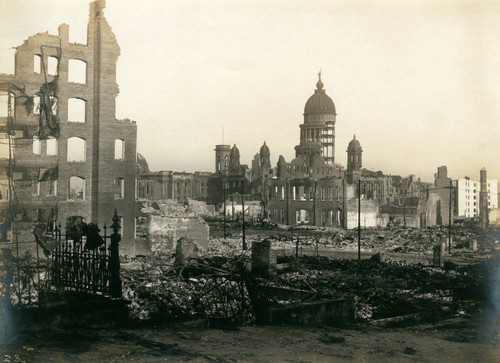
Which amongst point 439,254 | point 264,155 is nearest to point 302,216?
point 264,155

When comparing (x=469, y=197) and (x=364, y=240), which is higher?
(x=469, y=197)

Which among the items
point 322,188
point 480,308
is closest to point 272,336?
point 480,308

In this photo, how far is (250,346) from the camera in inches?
374

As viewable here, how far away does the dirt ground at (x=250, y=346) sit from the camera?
839cm

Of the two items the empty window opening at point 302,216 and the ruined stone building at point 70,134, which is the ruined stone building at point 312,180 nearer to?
the empty window opening at point 302,216

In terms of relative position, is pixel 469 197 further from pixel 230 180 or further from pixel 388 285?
pixel 388 285

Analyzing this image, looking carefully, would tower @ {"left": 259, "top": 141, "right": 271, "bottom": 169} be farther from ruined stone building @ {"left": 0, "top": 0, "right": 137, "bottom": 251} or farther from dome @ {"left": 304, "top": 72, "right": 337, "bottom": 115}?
ruined stone building @ {"left": 0, "top": 0, "right": 137, "bottom": 251}

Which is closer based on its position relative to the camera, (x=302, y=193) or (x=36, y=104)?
(x=36, y=104)

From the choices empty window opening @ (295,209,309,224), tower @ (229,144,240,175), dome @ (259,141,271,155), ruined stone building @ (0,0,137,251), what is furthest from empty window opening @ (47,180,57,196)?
dome @ (259,141,271,155)

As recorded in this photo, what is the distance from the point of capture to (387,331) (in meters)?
11.5

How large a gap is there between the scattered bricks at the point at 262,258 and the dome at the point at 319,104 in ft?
217

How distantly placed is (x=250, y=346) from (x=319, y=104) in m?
78.6

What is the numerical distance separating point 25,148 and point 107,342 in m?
24.5

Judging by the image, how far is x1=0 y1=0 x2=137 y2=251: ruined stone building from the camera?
3069 centimetres
